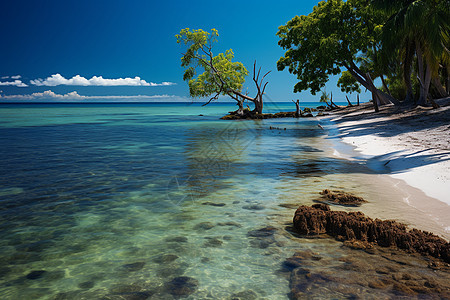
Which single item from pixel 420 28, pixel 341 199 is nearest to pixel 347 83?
pixel 420 28

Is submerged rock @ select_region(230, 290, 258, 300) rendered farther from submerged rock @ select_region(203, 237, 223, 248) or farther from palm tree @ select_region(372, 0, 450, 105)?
palm tree @ select_region(372, 0, 450, 105)

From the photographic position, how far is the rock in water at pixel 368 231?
4949 mm

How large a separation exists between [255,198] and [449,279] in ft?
15.2

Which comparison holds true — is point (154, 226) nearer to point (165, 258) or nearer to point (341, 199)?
point (165, 258)

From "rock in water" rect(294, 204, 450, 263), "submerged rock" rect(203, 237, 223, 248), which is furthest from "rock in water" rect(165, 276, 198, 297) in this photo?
"rock in water" rect(294, 204, 450, 263)

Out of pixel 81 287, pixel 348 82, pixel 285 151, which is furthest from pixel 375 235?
pixel 348 82

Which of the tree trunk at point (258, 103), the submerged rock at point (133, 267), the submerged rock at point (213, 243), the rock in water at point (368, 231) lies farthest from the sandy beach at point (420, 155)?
the tree trunk at point (258, 103)

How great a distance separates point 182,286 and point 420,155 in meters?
10.9

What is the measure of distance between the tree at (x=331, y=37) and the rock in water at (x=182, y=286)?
101 feet

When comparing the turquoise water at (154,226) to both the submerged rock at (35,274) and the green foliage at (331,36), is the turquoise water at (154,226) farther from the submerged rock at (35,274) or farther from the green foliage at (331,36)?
the green foliage at (331,36)

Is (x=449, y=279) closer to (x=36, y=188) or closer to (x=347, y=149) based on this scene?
(x=36, y=188)

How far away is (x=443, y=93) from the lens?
31547mm

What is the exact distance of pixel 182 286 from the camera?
4.31 meters

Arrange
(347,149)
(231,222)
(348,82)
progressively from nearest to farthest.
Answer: (231,222), (347,149), (348,82)
